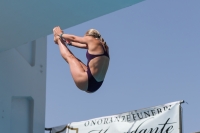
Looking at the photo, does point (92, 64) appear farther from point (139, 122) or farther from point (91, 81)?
point (139, 122)

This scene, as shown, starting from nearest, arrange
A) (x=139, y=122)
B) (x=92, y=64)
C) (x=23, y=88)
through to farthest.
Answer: (x=92, y=64) < (x=139, y=122) < (x=23, y=88)

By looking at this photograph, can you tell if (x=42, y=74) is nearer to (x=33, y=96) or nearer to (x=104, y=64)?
(x=33, y=96)

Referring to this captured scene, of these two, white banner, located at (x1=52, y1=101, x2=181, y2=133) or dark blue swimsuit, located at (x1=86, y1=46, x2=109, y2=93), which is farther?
white banner, located at (x1=52, y1=101, x2=181, y2=133)

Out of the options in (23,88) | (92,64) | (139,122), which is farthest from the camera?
(23,88)

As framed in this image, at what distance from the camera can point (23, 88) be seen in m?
7.01

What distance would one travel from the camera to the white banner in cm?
598

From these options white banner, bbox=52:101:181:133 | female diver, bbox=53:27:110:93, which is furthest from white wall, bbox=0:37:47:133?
female diver, bbox=53:27:110:93

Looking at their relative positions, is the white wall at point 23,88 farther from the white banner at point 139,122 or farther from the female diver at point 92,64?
the female diver at point 92,64

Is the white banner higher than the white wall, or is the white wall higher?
the white wall

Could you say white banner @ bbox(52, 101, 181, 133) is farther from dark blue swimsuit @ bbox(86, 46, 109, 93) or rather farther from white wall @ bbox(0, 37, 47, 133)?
dark blue swimsuit @ bbox(86, 46, 109, 93)

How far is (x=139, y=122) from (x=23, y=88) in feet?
6.42

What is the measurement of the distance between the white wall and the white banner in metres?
0.65

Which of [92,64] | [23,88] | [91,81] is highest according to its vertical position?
[23,88]

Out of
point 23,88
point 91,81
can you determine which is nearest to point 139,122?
point 23,88
